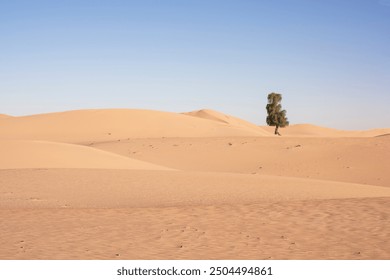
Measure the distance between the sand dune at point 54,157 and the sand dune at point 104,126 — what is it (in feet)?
61.7

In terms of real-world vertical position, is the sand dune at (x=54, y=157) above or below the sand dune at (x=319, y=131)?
below

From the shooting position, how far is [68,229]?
1095 centimetres

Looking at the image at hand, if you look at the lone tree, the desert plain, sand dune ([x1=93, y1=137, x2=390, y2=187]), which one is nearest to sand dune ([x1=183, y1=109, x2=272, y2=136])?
the lone tree

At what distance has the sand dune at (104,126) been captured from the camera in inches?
1999

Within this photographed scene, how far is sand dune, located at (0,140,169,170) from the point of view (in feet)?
81.1

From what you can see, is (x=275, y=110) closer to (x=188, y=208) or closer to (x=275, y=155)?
(x=275, y=155)

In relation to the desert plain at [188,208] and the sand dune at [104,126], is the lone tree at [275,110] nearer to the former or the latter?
the sand dune at [104,126]

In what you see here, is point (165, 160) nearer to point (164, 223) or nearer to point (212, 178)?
point (212, 178)

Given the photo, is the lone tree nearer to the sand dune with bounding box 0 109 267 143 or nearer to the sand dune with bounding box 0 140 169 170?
the sand dune with bounding box 0 109 267 143

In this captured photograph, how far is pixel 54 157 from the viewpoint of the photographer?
25.9 metres

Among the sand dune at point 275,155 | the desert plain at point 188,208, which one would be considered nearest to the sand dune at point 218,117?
the sand dune at point 275,155

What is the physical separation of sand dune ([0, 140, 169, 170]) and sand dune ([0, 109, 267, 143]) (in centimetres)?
1880
